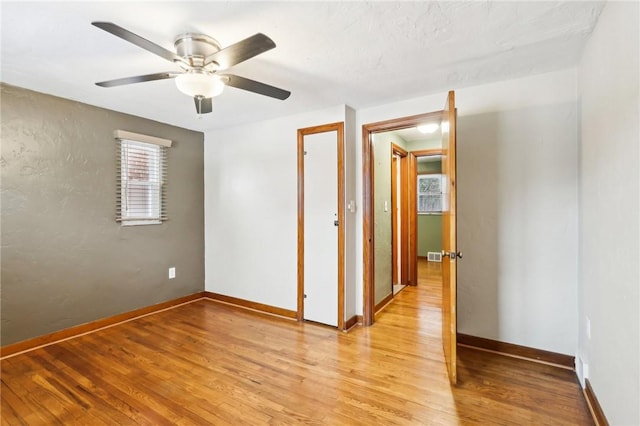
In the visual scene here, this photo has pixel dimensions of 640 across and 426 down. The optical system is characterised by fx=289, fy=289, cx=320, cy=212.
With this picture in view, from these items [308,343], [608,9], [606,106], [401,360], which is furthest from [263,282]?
[608,9]

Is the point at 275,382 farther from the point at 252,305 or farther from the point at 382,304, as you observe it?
the point at 382,304

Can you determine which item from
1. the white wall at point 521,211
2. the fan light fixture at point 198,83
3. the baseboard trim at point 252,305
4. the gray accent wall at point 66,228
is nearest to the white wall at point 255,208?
the baseboard trim at point 252,305

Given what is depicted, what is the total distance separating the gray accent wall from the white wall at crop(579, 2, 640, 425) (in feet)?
13.1

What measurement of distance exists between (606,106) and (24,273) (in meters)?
4.38

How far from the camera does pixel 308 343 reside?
104 inches

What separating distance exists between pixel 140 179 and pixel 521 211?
3.87 m

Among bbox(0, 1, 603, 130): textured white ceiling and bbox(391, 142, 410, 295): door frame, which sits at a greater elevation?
bbox(0, 1, 603, 130): textured white ceiling

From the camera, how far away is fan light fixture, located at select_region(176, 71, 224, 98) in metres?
1.72

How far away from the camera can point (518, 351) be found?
7.74ft

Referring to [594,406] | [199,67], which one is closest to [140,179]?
[199,67]

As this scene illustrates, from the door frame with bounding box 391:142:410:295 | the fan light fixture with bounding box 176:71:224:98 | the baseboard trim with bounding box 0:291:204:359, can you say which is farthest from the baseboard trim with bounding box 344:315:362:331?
the fan light fixture with bounding box 176:71:224:98

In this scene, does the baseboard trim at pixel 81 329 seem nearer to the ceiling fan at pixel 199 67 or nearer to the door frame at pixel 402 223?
the ceiling fan at pixel 199 67

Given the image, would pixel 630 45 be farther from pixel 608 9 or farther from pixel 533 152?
pixel 533 152

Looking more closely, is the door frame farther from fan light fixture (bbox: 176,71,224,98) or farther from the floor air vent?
fan light fixture (bbox: 176,71,224,98)
